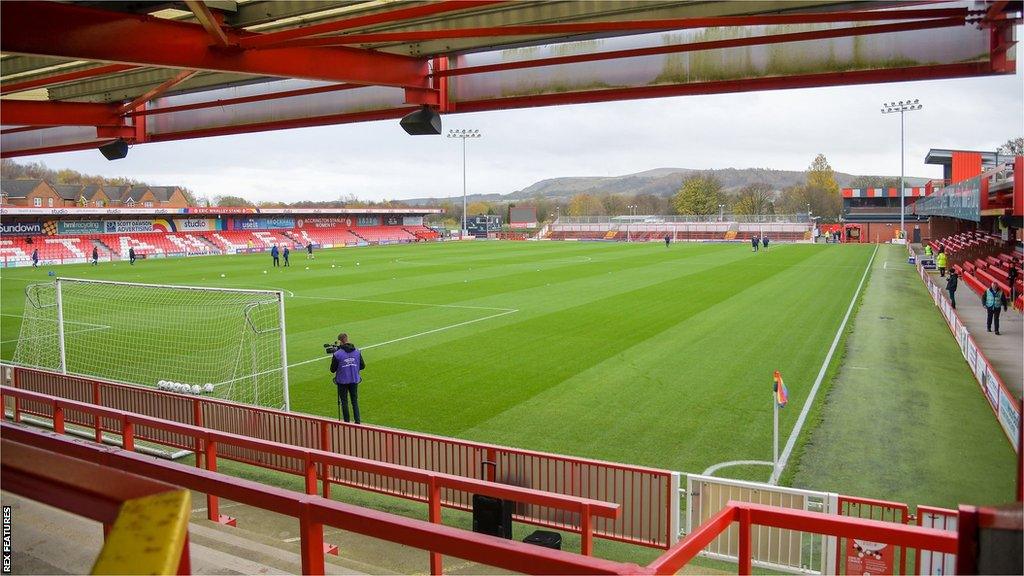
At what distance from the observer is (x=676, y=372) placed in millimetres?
16875

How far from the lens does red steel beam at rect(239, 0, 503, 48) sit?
5.63m

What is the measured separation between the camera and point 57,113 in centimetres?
1049

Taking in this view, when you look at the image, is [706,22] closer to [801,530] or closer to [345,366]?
[801,530]

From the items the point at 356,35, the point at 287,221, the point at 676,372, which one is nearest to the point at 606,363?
the point at 676,372

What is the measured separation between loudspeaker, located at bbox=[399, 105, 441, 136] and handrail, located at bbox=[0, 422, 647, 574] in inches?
198

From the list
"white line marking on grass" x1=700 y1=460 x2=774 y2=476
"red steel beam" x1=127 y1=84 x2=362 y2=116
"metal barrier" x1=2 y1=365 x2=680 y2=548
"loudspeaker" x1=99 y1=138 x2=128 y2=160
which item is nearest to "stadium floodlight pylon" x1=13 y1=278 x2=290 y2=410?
"metal barrier" x1=2 y1=365 x2=680 y2=548

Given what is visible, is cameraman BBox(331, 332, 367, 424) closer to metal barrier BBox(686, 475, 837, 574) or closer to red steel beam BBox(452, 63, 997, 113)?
red steel beam BBox(452, 63, 997, 113)

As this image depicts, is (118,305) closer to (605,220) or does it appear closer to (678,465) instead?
(678,465)

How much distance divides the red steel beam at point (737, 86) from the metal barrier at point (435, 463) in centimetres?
380

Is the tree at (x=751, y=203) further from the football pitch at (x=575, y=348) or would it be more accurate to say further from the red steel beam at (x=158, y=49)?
the red steel beam at (x=158, y=49)

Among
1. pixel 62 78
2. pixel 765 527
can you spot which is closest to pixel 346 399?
pixel 62 78

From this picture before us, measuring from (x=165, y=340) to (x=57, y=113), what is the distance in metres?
12.6

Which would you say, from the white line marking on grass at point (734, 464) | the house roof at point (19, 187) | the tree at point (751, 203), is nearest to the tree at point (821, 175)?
the tree at point (751, 203)

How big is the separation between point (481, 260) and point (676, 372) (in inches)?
1443
